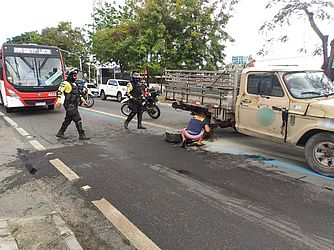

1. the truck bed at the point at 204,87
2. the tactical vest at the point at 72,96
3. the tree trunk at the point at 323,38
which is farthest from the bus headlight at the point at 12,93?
the tree trunk at the point at 323,38

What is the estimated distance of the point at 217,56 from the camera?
2291cm

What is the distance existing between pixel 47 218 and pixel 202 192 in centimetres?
210

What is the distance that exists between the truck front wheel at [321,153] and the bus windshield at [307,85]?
0.81m

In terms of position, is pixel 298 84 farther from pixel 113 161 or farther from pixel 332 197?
pixel 113 161

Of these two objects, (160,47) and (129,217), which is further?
(160,47)

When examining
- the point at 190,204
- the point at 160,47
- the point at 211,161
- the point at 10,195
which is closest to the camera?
the point at 190,204

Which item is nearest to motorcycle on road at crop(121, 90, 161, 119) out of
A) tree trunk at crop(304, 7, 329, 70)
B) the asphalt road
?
the asphalt road

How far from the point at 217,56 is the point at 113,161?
18.7m

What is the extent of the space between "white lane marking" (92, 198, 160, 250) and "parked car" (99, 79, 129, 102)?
17871 mm

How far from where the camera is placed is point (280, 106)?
18.3 feet

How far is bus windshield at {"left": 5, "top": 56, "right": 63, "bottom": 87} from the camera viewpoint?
39.9 feet

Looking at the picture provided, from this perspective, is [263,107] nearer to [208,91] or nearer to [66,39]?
[208,91]

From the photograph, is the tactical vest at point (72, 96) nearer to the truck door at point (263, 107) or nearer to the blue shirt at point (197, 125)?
the blue shirt at point (197, 125)

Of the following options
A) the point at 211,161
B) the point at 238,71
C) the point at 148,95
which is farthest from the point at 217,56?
the point at 211,161
